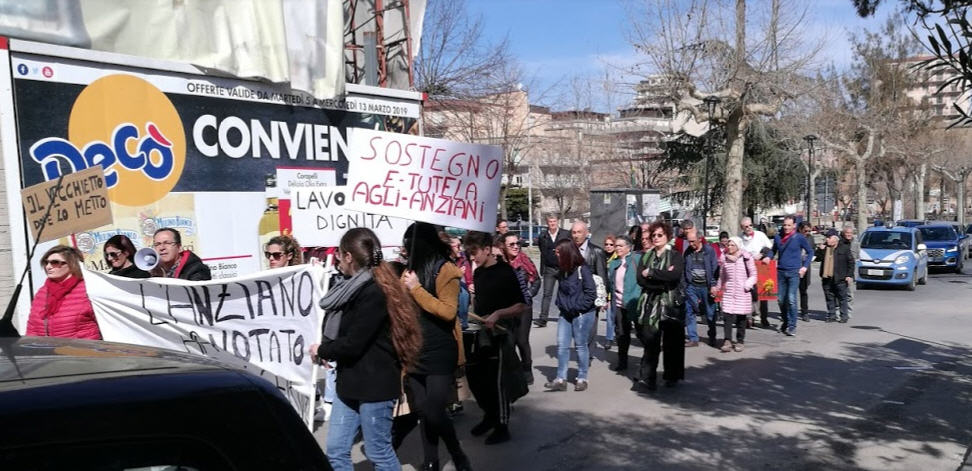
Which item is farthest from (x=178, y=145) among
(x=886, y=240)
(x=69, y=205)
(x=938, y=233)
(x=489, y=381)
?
(x=938, y=233)

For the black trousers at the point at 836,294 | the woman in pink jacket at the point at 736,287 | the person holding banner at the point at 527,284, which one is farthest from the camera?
the black trousers at the point at 836,294

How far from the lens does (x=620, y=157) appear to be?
43.6 meters

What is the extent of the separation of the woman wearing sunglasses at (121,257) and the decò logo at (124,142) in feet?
1.52

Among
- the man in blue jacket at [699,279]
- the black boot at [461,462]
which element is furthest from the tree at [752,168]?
the black boot at [461,462]

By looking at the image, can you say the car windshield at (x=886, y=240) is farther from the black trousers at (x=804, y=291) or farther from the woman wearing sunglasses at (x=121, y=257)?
the woman wearing sunglasses at (x=121, y=257)

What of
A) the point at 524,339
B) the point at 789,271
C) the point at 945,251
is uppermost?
the point at 789,271

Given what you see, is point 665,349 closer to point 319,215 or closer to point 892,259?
point 319,215

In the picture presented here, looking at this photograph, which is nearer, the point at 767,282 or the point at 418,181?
the point at 418,181

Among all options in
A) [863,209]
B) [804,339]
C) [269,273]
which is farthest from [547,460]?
[863,209]

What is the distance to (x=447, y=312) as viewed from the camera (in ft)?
16.5

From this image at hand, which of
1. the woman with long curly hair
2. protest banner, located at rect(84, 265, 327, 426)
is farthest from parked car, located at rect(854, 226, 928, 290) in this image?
the woman with long curly hair

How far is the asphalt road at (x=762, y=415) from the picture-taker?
19.7 feet

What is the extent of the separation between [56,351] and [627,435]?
5223 mm

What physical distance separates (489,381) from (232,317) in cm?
203
